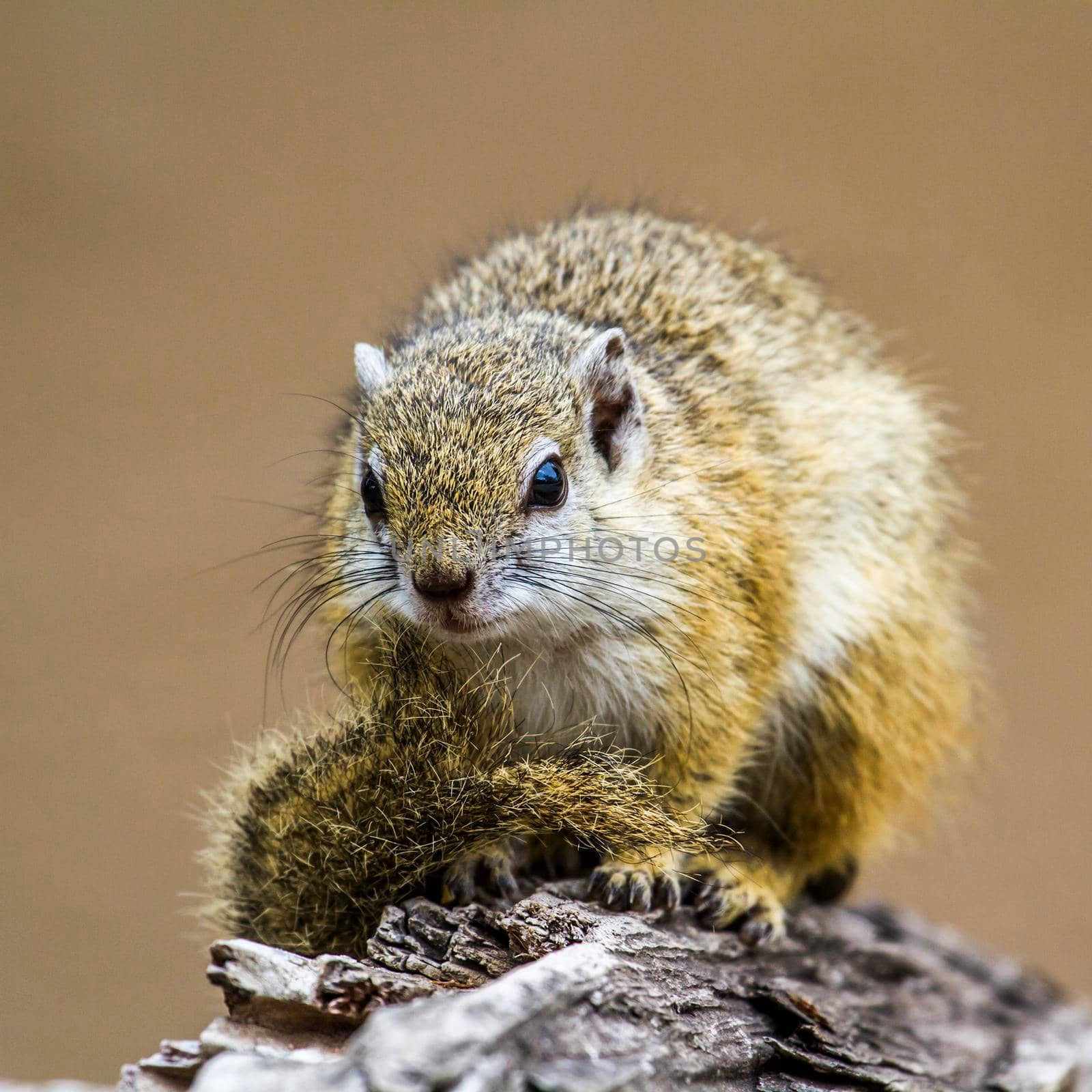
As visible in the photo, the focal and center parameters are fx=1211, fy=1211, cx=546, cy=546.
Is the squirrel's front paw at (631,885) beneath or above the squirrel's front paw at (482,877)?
beneath

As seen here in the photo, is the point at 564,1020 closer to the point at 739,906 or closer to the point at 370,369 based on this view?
the point at 739,906

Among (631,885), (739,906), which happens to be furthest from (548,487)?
(739,906)

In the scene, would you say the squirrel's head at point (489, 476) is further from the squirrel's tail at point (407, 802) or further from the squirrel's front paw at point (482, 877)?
the squirrel's front paw at point (482, 877)

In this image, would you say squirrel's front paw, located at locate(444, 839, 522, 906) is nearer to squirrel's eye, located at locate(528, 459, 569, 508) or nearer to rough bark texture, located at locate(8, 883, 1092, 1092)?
rough bark texture, located at locate(8, 883, 1092, 1092)

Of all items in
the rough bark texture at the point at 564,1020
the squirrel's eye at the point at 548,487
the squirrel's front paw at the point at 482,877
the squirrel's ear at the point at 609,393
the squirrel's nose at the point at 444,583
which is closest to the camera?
the rough bark texture at the point at 564,1020

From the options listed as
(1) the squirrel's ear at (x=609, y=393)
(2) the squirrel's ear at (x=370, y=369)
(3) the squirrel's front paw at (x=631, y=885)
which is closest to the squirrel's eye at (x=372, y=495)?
(2) the squirrel's ear at (x=370, y=369)

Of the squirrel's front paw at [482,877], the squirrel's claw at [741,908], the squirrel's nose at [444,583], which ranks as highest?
the squirrel's nose at [444,583]

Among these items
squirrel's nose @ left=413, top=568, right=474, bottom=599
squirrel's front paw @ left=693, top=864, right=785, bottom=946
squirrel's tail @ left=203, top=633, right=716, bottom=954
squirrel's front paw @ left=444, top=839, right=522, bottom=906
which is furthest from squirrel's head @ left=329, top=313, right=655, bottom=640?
squirrel's front paw @ left=693, top=864, right=785, bottom=946
